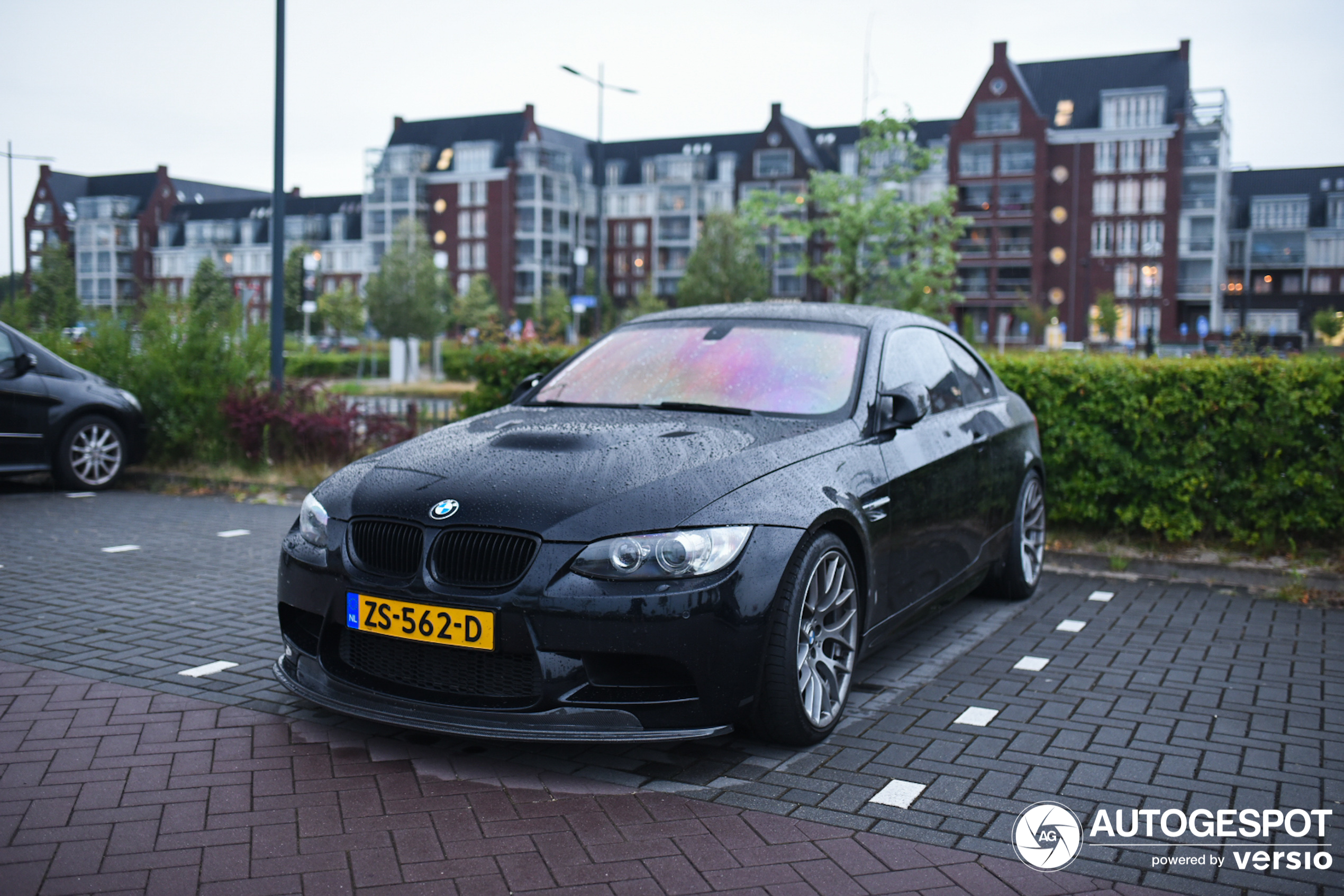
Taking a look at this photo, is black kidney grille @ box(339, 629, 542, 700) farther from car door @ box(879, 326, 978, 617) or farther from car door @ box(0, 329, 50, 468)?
car door @ box(0, 329, 50, 468)

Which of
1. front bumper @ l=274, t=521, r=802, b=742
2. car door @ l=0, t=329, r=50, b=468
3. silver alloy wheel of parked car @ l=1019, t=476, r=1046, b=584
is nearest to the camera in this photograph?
front bumper @ l=274, t=521, r=802, b=742

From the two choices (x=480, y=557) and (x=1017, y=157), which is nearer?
(x=480, y=557)

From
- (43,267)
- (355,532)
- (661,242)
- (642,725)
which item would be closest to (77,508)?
(355,532)

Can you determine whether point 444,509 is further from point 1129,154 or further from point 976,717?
point 1129,154

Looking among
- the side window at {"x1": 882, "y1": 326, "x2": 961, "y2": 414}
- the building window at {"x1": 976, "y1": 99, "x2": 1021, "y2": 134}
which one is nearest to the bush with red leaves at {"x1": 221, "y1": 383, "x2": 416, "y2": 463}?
the side window at {"x1": 882, "y1": 326, "x2": 961, "y2": 414}

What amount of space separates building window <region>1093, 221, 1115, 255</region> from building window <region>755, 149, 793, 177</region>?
23.2 m

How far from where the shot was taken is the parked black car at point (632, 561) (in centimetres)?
366

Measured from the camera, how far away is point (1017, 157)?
77.1 meters

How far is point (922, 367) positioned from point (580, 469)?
7.83 ft

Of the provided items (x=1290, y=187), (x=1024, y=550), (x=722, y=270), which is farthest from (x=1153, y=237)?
(x=1024, y=550)

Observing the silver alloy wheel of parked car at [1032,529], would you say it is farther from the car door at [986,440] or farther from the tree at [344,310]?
the tree at [344,310]

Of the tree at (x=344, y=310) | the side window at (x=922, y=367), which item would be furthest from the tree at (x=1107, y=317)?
the side window at (x=922, y=367)

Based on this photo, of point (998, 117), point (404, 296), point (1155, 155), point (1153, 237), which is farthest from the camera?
point (998, 117)

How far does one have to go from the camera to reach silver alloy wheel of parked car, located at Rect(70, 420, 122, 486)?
10609 mm
